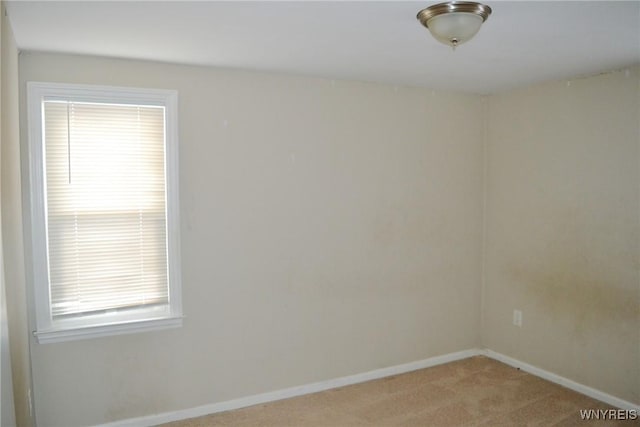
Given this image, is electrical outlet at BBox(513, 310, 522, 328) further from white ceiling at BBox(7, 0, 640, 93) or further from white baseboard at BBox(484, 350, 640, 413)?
white ceiling at BBox(7, 0, 640, 93)

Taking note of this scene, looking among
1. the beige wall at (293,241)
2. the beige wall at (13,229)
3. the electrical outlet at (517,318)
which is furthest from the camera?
the electrical outlet at (517,318)

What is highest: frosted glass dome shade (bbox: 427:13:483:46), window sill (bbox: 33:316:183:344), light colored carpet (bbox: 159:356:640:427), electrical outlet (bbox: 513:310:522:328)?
frosted glass dome shade (bbox: 427:13:483:46)

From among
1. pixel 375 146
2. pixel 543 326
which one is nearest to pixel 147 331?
pixel 375 146

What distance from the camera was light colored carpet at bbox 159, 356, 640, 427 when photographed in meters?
3.07

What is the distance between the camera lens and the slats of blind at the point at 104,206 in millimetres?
2799

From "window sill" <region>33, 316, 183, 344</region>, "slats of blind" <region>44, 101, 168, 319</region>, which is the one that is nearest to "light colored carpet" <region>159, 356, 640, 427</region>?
"window sill" <region>33, 316, 183, 344</region>

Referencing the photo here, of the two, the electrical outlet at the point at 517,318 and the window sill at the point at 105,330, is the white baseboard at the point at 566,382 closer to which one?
the electrical outlet at the point at 517,318

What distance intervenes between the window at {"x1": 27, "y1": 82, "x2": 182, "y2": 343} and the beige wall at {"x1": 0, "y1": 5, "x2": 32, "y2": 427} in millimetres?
250

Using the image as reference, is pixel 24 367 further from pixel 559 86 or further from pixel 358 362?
pixel 559 86

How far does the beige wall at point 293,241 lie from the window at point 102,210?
0.31 feet

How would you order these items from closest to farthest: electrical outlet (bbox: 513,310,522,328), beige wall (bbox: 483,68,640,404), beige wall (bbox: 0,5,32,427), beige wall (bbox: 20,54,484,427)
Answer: beige wall (bbox: 0,5,32,427), beige wall (bbox: 20,54,484,427), beige wall (bbox: 483,68,640,404), electrical outlet (bbox: 513,310,522,328)

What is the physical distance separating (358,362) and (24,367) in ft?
7.45

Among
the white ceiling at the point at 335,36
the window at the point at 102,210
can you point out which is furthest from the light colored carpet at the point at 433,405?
the white ceiling at the point at 335,36

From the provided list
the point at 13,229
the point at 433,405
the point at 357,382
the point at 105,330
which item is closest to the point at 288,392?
the point at 357,382
